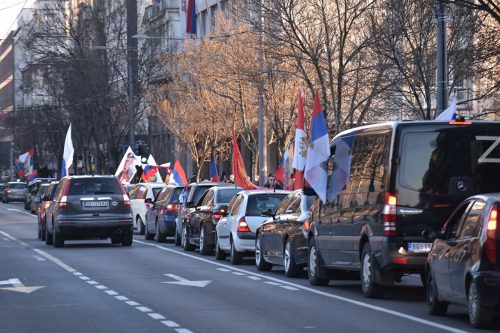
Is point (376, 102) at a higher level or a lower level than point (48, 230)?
higher

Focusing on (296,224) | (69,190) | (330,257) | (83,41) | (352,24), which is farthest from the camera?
(83,41)

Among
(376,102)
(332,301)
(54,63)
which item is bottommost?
(332,301)

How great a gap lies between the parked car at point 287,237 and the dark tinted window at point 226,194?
5237 millimetres

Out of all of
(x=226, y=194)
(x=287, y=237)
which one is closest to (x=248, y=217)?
(x=287, y=237)

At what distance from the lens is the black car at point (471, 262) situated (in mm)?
13203

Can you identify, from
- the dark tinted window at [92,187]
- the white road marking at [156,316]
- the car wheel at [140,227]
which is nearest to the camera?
the white road marking at [156,316]

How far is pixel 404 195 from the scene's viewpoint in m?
16.8

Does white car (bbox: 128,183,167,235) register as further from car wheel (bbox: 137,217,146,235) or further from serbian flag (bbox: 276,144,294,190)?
serbian flag (bbox: 276,144,294,190)

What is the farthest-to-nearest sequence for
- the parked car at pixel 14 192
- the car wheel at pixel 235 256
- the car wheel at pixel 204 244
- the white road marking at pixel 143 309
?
1. the parked car at pixel 14 192
2. the car wheel at pixel 204 244
3. the car wheel at pixel 235 256
4. the white road marking at pixel 143 309

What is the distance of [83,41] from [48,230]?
126 ft

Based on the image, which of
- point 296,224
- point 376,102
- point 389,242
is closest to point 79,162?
point 376,102

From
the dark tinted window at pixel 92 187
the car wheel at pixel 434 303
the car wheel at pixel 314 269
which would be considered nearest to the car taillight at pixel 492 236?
the car wheel at pixel 434 303

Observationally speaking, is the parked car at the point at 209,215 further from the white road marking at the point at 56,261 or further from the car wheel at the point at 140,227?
the car wheel at the point at 140,227

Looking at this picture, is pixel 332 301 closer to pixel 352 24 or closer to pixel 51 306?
pixel 51 306
